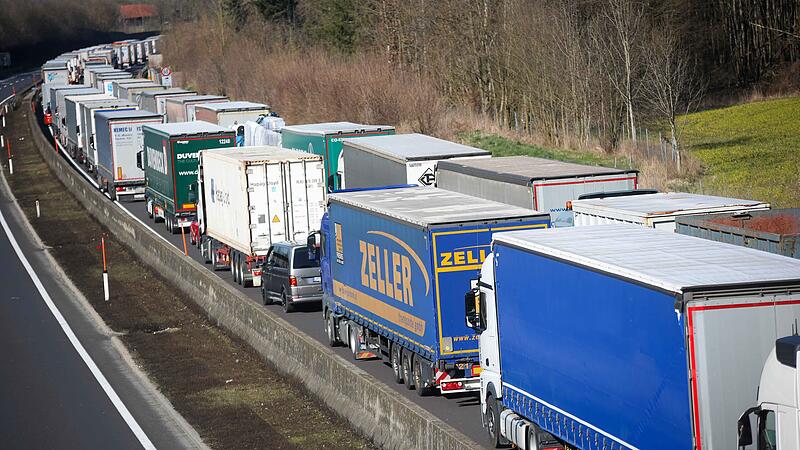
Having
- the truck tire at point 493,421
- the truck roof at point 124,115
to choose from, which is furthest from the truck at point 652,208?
the truck roof at point 124,115

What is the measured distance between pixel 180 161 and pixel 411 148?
11615 millimetres

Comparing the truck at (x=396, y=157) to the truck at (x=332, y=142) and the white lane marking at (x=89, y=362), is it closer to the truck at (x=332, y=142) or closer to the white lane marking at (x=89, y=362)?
the truck at (x=332, y=142)

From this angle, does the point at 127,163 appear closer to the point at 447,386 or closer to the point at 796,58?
the point at 447,386

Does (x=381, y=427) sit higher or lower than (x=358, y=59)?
lower

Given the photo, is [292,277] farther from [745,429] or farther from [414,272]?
[745,429]

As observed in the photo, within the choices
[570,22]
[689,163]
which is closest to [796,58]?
[570,22]

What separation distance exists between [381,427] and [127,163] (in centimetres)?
3691

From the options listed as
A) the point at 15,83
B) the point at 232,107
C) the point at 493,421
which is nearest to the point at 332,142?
the point at 232,107

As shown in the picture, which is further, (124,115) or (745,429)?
(124,115)

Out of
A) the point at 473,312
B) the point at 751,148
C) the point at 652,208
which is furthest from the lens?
the point at 751,148

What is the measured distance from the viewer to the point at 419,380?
67.6ft

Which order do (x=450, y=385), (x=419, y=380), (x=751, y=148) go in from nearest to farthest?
(x=450, y=385) < (x=419, y=380) < (x=751, y=148)

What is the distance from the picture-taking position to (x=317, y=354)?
21.8 m

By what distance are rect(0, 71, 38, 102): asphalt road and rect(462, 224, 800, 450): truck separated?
380ft
